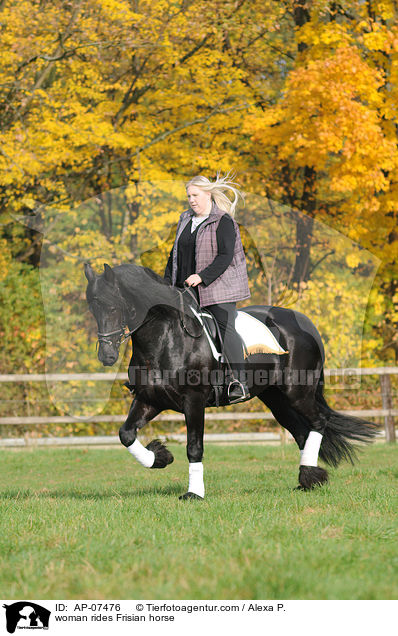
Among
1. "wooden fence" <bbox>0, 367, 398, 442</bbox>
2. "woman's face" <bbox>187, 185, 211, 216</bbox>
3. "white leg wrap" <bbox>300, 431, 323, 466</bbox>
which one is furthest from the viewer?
"wooden fence" <bbox>0, 367, 398, 442</bbox>

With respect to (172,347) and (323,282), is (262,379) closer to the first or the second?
(172,347)

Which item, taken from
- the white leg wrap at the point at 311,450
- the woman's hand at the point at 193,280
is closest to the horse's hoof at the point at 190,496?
the white leg wrap at the point at 311,450

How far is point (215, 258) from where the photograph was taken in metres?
6.61

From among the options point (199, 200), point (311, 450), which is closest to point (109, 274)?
point (199, 200)

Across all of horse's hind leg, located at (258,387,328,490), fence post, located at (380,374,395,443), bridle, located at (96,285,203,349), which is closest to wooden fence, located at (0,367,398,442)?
fence post, located at (380,374,395,443)

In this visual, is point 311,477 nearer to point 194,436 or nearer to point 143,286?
point 194,436

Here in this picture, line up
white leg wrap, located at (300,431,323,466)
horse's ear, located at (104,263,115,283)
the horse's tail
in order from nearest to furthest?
horse's ear, located at (104,263,115,283)
white leg wrap, located at (300,431,323,466)
the horse's tail

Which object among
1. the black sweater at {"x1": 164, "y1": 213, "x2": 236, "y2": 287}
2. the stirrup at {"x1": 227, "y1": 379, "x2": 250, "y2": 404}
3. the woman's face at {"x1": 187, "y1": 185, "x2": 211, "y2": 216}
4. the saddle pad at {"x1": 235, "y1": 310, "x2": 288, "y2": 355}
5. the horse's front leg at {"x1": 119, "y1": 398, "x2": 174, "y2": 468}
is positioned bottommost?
the horse's front leg at {"x1": 119, "y1": 398, "x2": 174, "y2": 468}

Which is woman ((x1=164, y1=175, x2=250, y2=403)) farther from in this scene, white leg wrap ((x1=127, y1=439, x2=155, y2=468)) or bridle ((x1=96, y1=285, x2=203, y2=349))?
white leg wrap ((x1=127, y1=439, x2=155, y2=468))

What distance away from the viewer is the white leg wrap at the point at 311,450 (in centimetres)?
724
